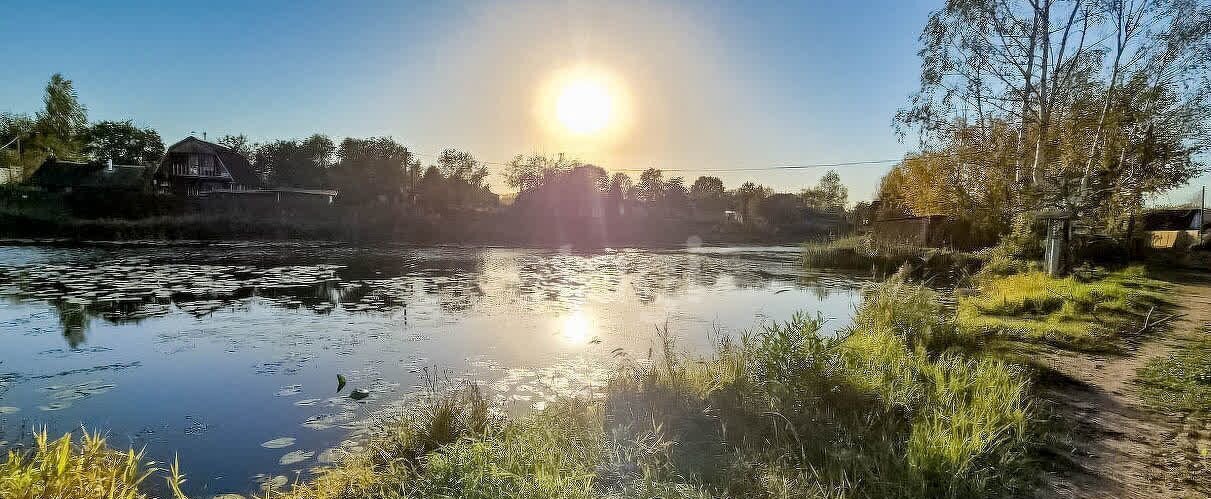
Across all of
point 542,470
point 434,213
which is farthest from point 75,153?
point 542,470

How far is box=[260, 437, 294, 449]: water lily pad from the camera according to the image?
17.4 ft

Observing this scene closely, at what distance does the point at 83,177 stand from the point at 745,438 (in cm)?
7356

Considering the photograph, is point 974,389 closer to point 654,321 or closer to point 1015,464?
point 1015,464

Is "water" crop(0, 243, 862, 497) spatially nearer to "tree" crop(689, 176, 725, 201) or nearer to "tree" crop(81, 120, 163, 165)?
"tree" crop(81, 120, 163, 165)

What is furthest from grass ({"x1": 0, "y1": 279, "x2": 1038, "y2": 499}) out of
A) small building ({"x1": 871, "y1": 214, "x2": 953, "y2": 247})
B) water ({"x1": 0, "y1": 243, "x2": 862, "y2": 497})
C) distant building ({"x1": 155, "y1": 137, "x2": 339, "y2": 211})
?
distant building ({"x1": 155, "y1": 137, "x2": 339, "y2": 211})

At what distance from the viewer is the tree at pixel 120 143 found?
229ft

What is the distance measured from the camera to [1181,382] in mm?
5957

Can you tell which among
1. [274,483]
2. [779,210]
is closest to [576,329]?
[274,483]

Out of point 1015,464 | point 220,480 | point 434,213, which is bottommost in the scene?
point 220,480

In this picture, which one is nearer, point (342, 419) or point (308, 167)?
point (342, 419)

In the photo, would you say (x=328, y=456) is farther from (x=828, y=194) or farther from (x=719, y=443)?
(x=828, y=194)

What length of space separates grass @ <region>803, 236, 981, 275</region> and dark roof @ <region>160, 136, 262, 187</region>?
190ft

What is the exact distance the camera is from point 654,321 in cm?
1205

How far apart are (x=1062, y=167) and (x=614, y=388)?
17.2 metres
